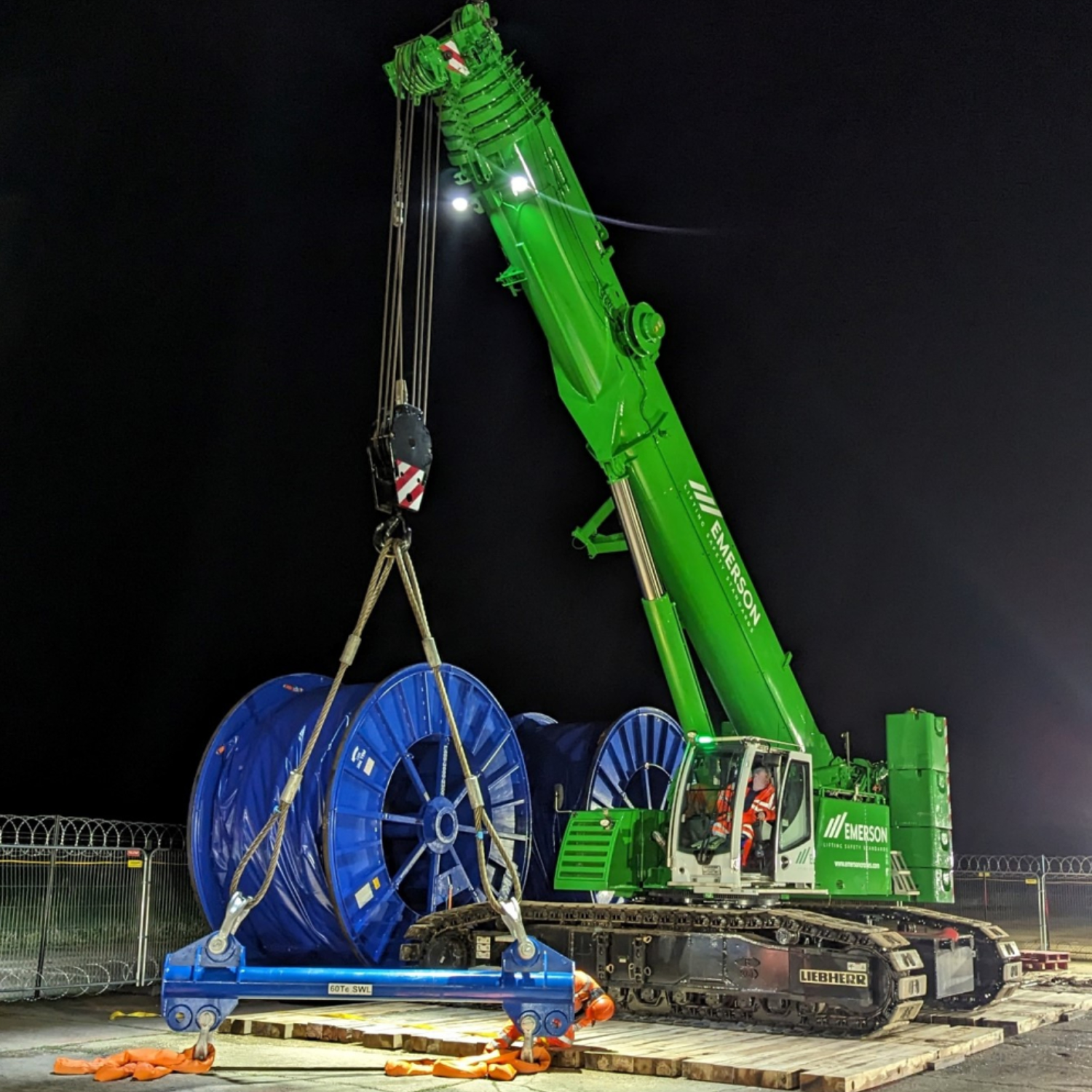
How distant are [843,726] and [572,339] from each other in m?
21.9

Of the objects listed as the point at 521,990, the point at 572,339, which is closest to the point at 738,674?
the point at 572,339

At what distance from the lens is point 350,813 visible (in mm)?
13195

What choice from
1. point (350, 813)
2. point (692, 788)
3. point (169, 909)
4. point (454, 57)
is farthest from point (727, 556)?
point (169, 909)

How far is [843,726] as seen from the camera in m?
31.4

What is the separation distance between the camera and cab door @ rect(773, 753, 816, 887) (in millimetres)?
11312

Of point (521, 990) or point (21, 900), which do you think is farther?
point (21, 900)

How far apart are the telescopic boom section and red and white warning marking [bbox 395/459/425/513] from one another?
415 centimetres

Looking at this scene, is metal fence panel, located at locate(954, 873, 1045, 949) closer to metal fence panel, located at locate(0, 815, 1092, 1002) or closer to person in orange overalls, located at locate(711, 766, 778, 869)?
person in orange overalls, located at locate(711, 766, 778, 869)

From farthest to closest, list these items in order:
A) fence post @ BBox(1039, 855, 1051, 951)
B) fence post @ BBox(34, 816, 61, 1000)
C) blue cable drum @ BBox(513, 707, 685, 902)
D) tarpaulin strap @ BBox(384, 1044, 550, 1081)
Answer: fence post @ BBox(1039, 855, 1051, 951)
blue cable drum @ BBox(513, 707, 685, 902)
fence post @ BBox(34, 816, 61, 1000)
tarpaulin strap @ BBox(384, 1044, 550, 1081)

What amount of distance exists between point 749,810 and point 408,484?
200 inches

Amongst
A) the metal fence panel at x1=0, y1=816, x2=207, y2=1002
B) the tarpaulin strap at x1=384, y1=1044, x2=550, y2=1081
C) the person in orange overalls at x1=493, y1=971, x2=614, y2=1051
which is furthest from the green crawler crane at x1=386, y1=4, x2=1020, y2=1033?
the metal fence panel at x1=0, y1=816, x2=207, y2=1002

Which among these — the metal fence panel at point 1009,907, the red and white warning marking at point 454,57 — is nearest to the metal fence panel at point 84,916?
the red and white warning marking at point 454,57

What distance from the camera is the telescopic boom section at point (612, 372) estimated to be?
1112 cm

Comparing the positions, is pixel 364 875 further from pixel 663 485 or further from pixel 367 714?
pixel 663 485
